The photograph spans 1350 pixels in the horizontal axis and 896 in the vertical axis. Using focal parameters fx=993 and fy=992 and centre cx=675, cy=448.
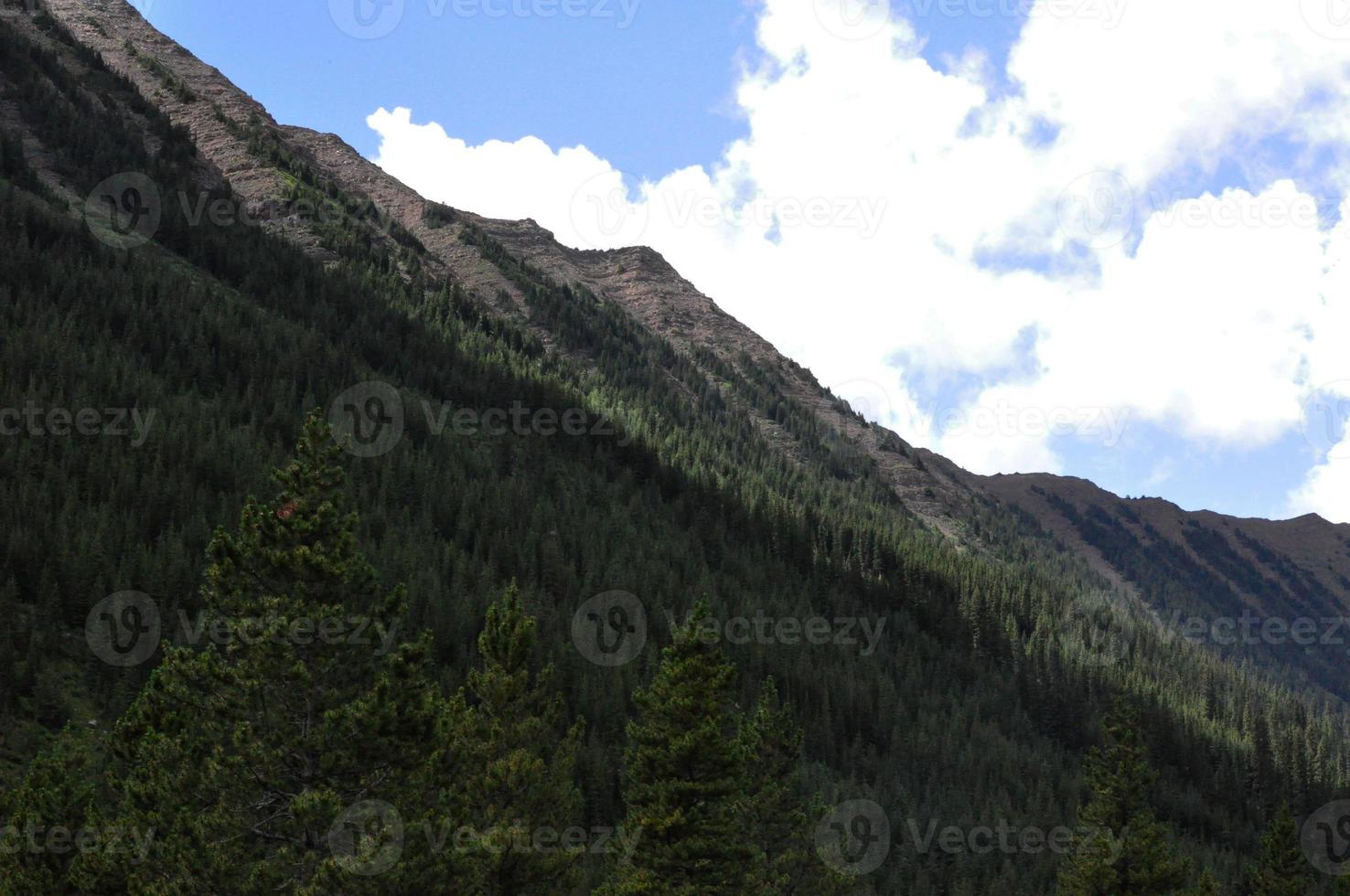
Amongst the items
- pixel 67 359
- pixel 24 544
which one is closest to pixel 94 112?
pixel 67 359

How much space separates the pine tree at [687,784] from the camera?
34.0 meters

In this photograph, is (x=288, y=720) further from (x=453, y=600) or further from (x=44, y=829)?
(x=453, y=600)

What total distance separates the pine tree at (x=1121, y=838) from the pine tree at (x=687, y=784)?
2446 centimetres

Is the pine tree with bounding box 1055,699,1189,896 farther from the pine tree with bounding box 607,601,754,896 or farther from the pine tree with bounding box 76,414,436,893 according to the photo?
the pine tree with bounding box 76,414,436,893

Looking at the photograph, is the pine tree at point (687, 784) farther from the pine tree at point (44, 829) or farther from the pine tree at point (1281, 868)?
the pine tree at point (1281, 868)

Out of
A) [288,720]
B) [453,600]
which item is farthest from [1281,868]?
[453,600]

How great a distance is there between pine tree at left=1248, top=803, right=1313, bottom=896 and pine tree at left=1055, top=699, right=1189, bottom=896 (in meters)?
8.46

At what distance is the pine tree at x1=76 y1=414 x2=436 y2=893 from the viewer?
22859 millimetres

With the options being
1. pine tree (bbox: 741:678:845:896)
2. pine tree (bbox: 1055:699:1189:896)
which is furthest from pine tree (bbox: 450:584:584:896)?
pine tree (bbox: 1055:699:1189:896)

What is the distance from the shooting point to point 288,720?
79.6 feet

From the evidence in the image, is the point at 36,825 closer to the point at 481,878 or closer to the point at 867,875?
the point at 481,878

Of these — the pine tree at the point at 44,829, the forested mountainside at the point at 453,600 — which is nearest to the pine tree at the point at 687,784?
the forested mountainside at the point at 453,600

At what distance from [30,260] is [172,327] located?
17.5 m

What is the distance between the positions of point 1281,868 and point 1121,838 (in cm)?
1301
